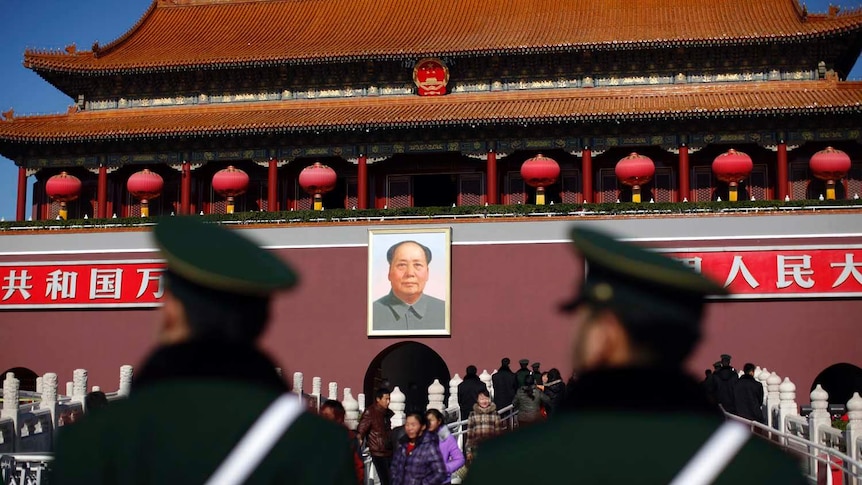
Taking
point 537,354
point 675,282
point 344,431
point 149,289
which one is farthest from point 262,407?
point 149,289

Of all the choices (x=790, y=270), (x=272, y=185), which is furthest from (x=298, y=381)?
(x=790, y=270)

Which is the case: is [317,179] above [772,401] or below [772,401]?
above

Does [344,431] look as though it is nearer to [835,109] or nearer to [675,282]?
[675,282]

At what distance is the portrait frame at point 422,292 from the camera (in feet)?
62.8

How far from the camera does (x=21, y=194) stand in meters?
Answer: 22.4

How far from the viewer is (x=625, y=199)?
21719mm

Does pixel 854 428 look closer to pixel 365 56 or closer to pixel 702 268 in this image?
pixel 702 268

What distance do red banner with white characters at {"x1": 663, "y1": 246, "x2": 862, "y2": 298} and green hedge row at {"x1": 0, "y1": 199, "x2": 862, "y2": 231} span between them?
83 centimetres

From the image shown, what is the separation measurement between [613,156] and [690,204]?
9.84 ft

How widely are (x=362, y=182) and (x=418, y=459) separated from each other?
569 inches

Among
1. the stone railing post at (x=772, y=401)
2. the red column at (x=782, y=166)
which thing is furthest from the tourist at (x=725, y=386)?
the red column at (x=782, y=166)

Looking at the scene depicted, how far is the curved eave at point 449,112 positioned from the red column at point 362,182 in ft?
2.78

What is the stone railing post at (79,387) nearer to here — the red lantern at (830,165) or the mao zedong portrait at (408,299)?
the mao zedong portrait at (408,299)

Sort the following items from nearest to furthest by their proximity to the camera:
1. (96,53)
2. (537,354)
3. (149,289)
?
1. (537,354)
2. (149,289)
3. (96,53)
